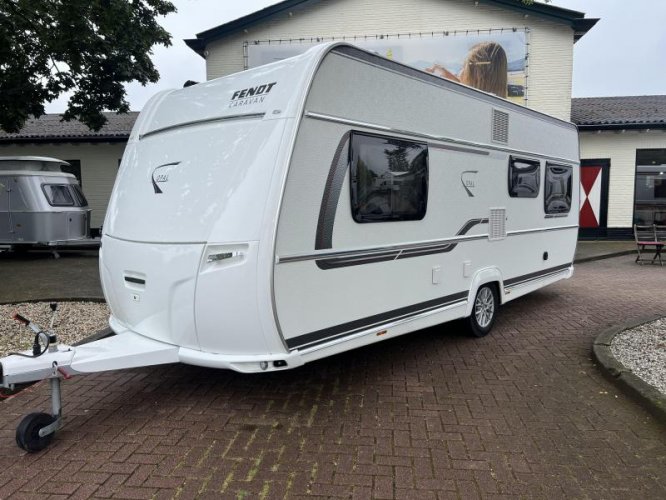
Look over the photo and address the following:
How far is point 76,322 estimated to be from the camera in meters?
6.37

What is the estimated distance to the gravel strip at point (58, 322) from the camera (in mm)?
5609

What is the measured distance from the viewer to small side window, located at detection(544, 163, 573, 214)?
7.14 meters

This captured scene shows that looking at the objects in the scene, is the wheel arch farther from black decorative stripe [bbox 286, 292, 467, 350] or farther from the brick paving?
the brick paving

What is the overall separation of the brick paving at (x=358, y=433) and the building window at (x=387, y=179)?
1543 mm

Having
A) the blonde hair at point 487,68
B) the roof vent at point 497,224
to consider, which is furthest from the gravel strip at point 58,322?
the blonde hair at point 487,68

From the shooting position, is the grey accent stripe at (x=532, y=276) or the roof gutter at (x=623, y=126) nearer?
the grey accent stripe at (x=532, y=276)

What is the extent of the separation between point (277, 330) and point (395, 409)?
1272 mm

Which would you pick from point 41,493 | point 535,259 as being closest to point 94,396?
point 41,493

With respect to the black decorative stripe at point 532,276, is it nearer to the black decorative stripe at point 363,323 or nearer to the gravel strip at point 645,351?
the gravel strip at point 645,351

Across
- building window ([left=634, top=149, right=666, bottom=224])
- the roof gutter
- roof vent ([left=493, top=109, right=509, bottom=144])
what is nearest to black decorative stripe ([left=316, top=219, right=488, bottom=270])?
roof vent ([left=493, top=109, right=509, bottom=144])

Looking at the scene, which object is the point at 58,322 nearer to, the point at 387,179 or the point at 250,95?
the point at 250,95

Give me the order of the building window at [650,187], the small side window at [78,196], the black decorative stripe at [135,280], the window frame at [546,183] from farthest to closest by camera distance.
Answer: the building window at [650,187] → the small side window at [78,196] → the window frame at [546,183] → the black decorative stripe at [135,280]

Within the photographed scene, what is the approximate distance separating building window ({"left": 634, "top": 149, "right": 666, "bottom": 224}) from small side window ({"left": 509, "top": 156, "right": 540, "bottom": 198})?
1133cm

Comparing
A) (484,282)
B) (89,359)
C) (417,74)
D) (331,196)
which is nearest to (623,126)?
(484,282)
